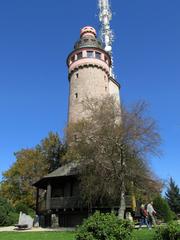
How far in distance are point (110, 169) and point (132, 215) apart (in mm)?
6852

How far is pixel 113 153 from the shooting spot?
2075 cm

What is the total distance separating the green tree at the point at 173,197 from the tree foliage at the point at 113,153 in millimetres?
28772

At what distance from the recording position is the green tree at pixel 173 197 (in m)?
47.9

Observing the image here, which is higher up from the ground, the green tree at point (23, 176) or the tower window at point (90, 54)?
the tower window at point (90, 54)

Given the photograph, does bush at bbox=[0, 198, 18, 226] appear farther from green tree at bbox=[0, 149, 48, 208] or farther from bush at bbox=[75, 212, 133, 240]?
bush at bbox=[75, 212, 133, 240]

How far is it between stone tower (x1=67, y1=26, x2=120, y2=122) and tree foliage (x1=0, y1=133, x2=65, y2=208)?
695 cm

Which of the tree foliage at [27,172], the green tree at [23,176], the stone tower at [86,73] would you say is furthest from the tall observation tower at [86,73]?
the green tree at [23,176]

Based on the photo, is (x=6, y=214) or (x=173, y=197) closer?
(x=6, y=214)

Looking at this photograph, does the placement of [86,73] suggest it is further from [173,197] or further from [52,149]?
[173,197]

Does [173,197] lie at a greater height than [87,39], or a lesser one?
lesser

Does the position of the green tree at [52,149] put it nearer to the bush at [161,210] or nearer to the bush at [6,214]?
the bush at [6,214]

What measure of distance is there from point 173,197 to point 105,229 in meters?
42.7

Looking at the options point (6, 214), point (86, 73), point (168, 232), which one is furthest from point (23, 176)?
point (168, 232)

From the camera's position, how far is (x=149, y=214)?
18.5 m
